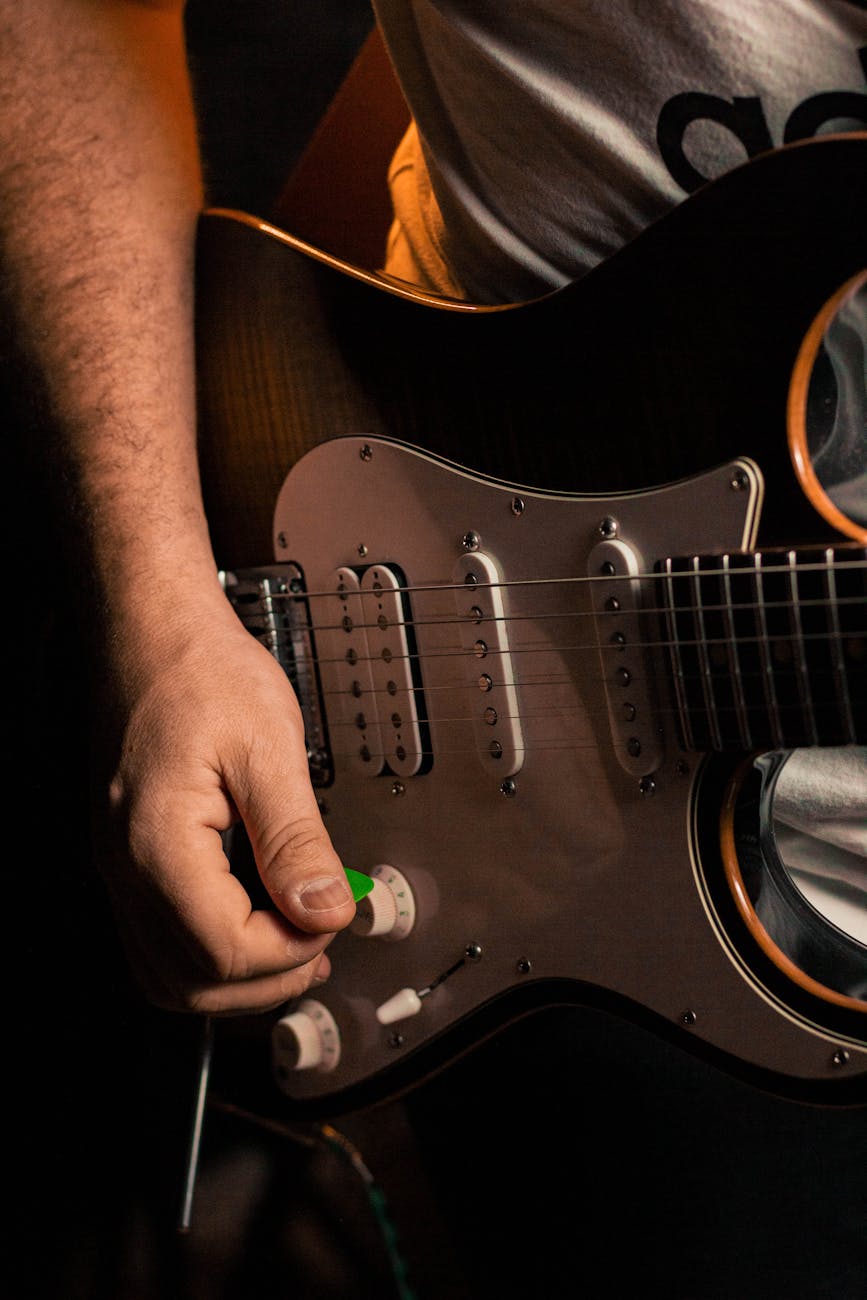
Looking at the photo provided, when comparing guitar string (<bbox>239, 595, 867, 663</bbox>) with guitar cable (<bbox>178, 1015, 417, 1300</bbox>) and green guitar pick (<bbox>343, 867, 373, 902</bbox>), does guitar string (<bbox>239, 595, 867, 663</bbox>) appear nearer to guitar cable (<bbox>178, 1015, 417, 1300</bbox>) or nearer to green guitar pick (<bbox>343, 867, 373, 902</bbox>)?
green guitar pick (<bbox>343, 867, 373, 902</bbox>)

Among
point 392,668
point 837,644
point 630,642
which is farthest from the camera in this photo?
point 392,668

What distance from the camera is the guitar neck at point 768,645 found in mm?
460

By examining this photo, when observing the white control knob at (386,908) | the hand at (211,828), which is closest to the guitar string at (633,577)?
the hand at (211,828)

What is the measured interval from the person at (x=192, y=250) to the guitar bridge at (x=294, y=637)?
2.3 inches

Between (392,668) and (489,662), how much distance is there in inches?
3.2

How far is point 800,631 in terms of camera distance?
1.55 feet

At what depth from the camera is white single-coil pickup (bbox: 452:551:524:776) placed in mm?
622

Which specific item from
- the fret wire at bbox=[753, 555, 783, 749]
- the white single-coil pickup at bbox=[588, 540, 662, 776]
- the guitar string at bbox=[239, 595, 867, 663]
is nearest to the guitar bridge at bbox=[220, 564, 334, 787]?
the guitar string at bbox=[239, 595, 867, 663]

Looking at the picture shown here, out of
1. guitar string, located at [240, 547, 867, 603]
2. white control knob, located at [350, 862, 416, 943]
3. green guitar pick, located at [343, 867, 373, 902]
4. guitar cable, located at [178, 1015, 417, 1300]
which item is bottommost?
guitar cable, located at [178, 1015, 417, 1300]

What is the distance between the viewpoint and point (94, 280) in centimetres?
71

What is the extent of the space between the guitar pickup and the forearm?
0.10 meters

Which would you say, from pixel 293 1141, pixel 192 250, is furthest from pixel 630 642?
pixel 293 1141

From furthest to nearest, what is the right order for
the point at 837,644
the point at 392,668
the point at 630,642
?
the point at 392,668
the point at 630,642
the point at 837,644

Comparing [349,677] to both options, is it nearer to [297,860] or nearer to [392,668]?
[392,668]
